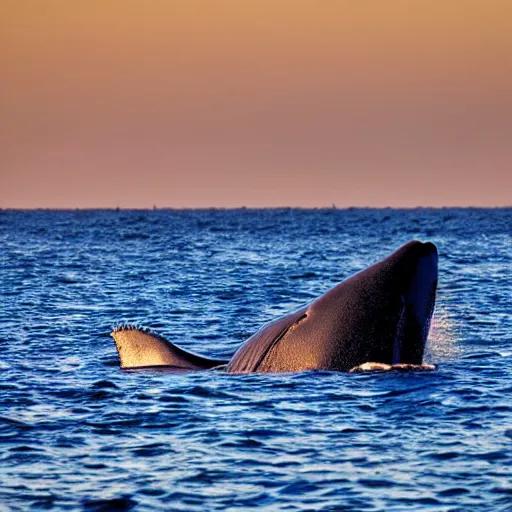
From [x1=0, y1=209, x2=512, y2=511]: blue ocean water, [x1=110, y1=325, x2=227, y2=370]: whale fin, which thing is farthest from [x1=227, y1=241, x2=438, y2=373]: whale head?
[x1=110, y1=325, x2=227, y2=370]: whale fin

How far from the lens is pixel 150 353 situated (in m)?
15.8

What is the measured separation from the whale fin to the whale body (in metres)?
2.01

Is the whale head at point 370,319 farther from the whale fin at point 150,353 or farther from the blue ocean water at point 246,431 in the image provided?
the whale fin at point 150,353

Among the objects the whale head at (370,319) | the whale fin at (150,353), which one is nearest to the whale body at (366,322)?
the whale head at (370,319)

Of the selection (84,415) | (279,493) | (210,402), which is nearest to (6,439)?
(84,415)

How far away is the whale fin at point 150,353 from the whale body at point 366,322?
6.60 feet

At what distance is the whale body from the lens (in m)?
12.9

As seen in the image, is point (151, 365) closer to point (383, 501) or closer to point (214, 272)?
point (383, 501)

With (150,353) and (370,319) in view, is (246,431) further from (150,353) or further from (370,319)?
(150,353)

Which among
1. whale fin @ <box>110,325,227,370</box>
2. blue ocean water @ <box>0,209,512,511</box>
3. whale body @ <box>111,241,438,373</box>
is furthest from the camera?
whale fin @ <box>110,325,227,370</box>

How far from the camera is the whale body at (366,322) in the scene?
42.4ft

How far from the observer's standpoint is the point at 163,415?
43.4 ft

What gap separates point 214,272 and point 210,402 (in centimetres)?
3160

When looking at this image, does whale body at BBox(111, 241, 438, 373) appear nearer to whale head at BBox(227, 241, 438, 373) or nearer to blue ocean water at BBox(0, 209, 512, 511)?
whale head at BBox(227, 241, 438, 373)
